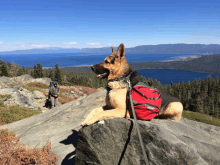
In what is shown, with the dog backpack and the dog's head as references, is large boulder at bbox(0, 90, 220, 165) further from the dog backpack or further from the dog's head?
the dog's head

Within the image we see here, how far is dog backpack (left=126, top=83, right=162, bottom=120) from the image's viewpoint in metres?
3.65

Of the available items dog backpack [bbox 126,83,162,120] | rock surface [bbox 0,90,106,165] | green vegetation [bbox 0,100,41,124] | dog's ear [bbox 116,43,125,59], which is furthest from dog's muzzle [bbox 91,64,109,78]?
green vegetation [bbox 0,100,41,124]

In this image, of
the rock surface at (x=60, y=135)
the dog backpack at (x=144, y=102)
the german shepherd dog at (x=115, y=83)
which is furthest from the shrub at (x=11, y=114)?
the dog backpack at (x=144, y=102)

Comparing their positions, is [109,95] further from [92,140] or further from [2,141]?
[2,141]

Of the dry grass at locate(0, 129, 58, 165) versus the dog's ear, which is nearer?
the dog's ear

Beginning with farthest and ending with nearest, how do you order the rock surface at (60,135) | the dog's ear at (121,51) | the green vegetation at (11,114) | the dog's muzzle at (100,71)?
the green vegetation at (11,114) < the rock surface at (60,135) < the dog's muzzle at (100,71) < the dog's ear at (121,51)

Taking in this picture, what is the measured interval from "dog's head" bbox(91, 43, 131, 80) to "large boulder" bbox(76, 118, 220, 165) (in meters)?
1.23

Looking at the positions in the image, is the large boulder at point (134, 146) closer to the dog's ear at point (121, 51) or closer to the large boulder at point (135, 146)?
the large boulder at point (135, 146)

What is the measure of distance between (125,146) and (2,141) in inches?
230

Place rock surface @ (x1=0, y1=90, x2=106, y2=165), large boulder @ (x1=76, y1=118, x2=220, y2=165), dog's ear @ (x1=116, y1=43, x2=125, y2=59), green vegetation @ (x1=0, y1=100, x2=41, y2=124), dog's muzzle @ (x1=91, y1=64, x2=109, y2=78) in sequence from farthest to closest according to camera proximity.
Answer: green vegetation @ (x1=0, y1=100, x2=41, y2=124)
rock surface @ (x1=0, y1=90, x2=106, y2=165)
dog's muzzle @ (x1=91, y1=64, x2=109, y2=78)
dog's ear @ (x1=116, y1=43, x2=125, y2=59)
large boulder @ (x1=76, y1=118, x2=220, y2=165)

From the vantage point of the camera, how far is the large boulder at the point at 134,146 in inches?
117

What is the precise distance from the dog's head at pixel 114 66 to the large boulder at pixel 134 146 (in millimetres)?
1231

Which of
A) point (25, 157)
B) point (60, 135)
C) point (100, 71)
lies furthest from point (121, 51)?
point (60, 135)

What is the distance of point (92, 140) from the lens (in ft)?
12.3
